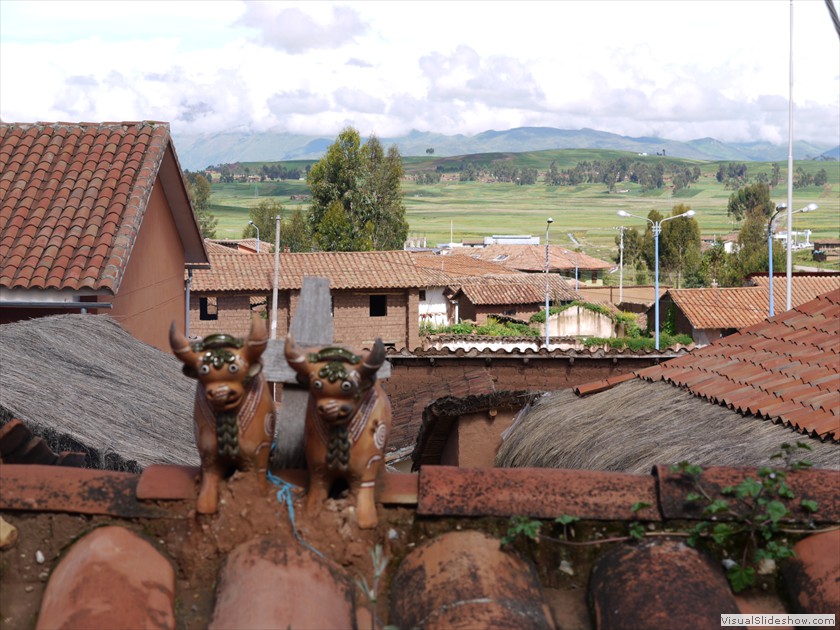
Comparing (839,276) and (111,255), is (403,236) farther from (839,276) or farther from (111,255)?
(111,255)

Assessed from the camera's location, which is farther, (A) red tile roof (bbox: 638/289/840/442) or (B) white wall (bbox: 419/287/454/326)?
(B) white wall (bbox: 419/287/454/326)

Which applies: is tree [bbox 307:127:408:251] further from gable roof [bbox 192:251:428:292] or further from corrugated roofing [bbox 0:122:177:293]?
corrugated roofing [bbox 0:122:177:293]

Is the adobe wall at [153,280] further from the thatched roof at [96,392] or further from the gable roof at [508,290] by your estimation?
the gable roof at [508,290]

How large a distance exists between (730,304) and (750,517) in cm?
4617

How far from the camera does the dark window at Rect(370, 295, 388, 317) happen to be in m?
43.7

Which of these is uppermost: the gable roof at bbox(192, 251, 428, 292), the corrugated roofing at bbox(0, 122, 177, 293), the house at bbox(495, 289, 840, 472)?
the corrugated roofing at bbox(0, 122, 177, 293)

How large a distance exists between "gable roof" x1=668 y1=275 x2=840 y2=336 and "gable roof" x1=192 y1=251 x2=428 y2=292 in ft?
44.7

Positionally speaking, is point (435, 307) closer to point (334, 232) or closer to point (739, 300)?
point (334, 232)

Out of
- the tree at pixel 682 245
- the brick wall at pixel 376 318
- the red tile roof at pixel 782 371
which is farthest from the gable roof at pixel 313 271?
the tree at pixel 682 245

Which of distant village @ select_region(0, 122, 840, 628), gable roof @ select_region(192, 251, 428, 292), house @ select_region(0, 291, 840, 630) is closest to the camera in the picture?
house @ select_region(0, 291, 840, 630)

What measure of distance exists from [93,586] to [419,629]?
3.92ft

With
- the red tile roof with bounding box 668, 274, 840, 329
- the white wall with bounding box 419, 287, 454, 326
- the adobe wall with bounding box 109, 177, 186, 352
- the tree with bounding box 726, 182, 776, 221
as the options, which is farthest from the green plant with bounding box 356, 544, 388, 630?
the tree with bounding box 726, 182, 776, 221

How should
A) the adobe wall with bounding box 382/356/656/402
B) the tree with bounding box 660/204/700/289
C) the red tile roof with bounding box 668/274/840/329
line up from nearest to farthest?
the adobe wall with bounding box 382/356/656/402 < the red tile roof with bounding box 668/274/840/329 < the tree with bounding box 660/204/700/289

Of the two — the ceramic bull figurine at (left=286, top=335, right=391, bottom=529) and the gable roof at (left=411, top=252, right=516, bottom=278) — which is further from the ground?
the ceramic bull figurine at (left=286, top=335, right=391, bottom=529)
